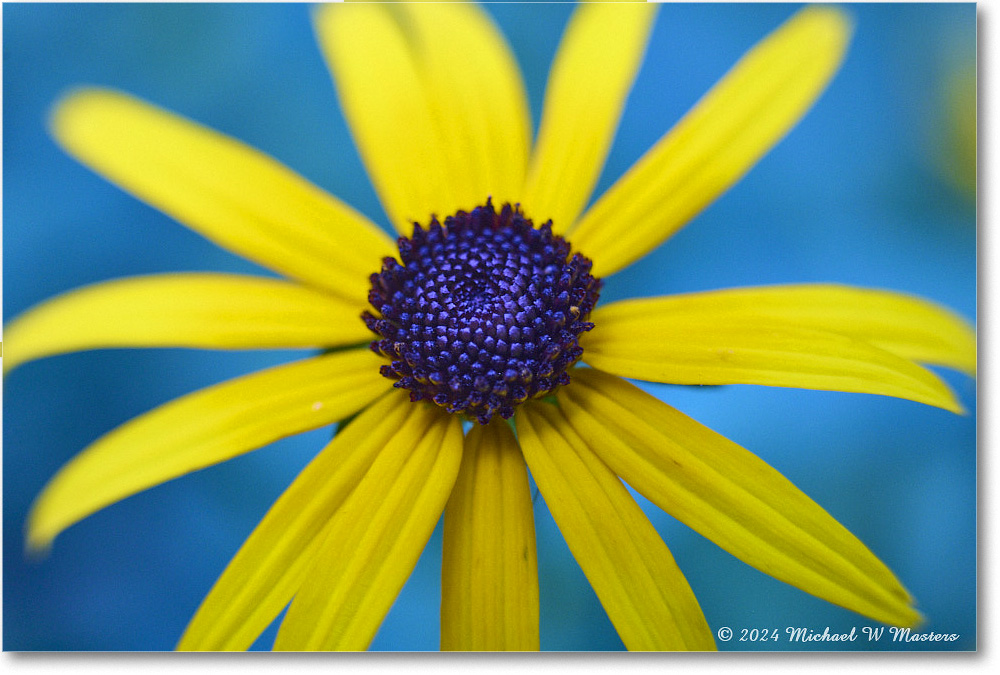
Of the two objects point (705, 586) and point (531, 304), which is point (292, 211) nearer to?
point (531, 304)

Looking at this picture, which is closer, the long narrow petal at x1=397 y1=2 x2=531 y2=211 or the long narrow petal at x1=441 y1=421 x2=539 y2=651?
the long narrow petal at x1=441 y1=421 x2=539 y2=651

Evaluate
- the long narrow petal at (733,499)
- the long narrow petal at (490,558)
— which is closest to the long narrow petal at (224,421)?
the long narrow petal at (490,558)

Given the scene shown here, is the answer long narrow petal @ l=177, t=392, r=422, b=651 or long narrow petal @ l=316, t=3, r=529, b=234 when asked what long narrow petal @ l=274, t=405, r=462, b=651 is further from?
long narrow petal @ l=316, t=3, r=529, b=234

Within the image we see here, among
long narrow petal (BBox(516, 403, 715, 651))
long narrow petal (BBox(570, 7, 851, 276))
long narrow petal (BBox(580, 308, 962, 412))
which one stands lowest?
long narrow petal (BBox(516, 403, 715, 651))

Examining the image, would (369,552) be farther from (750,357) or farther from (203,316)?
(750,357)

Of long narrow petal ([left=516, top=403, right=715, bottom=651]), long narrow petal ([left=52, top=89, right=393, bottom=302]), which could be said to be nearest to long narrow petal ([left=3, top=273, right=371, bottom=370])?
long narrow petal ([left=52, top=89, right=393, bottom=302])

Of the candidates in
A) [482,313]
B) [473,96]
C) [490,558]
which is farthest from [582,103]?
[490,558]

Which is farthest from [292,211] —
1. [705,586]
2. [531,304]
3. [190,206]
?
[705,586]
